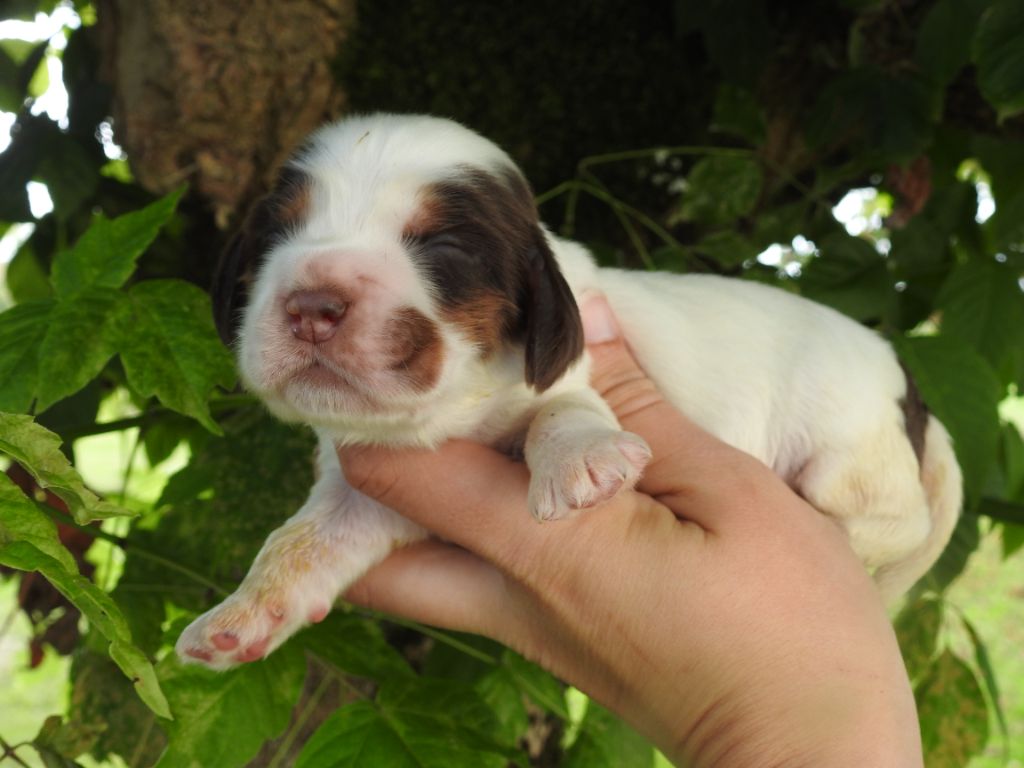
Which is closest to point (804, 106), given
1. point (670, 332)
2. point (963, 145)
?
point (963, 145)

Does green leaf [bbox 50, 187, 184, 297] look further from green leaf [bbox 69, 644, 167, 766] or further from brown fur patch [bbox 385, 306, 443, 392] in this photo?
green leaf [bbox 69, 644, 167, 766]

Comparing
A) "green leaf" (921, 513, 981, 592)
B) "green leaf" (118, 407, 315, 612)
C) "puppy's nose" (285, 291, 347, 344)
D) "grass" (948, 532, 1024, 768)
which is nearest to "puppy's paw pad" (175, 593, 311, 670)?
"green leaf" (118, 407, 315, 612)

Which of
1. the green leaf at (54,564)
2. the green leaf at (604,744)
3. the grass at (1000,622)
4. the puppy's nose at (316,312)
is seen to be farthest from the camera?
the grass at (1000,622)

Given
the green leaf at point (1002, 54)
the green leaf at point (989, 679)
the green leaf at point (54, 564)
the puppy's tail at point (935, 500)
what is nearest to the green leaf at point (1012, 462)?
the puppy's tail at point (935, 500)

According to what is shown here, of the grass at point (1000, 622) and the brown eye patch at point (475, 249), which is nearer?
the brown eye patch at point (475, 249)

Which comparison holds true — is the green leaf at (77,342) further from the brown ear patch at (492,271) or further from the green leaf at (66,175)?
the green leaf at (66,175)

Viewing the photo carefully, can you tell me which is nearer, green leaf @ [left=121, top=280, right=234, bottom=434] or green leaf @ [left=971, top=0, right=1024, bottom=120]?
green leaf @ [left=121, top=280, right=234, bottom=434]

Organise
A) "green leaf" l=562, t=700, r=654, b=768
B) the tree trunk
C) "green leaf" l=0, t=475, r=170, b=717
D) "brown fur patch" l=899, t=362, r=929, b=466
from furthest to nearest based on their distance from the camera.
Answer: the tree trunk < "brown fur patch" l=899, t=362, r=929, b=466 < "green leaf" l=562, t=700, r=654, b=768 < "green leaf" l=0, t=475, r=170, b=717

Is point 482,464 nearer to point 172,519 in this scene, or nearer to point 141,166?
point 172,519

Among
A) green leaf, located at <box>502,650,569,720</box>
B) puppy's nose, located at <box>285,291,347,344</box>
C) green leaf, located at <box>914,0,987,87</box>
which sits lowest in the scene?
green leaf, located at <box>502,650,569,720</box>
